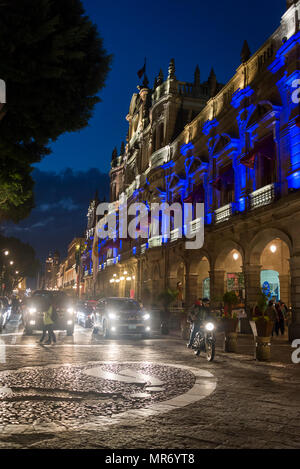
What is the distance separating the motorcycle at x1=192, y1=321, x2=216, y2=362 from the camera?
35.8 feet

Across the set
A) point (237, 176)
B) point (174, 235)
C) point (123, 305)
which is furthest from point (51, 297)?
point (174, 235)

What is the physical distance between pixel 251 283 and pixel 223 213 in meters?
5.00

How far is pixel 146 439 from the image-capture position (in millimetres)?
4219

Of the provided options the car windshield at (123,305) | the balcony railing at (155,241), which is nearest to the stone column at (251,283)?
the car windshield at (123,305)

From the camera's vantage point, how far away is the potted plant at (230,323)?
12765 mm

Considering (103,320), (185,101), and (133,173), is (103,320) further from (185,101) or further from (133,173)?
(133,173)

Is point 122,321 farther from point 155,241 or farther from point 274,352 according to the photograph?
point 155,241

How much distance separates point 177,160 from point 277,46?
14.0m

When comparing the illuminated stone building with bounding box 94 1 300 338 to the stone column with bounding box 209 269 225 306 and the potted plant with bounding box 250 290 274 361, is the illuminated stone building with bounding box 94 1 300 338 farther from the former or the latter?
the potted plant with bounding box 250 290 274 361

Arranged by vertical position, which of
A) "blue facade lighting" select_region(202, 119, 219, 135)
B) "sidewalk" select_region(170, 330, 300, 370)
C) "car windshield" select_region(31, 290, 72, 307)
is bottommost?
"sidewalk" select_region(170, 330, 300, 370)

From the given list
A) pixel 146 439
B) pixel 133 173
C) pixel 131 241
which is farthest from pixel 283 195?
pixel 133 173

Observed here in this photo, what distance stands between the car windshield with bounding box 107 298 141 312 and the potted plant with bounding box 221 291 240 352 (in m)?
5.80

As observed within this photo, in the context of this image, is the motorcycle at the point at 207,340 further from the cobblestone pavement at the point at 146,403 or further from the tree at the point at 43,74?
the tree at the point at 43,74

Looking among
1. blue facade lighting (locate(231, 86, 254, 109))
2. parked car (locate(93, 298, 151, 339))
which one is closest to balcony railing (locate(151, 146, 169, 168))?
blue facade lighting (locate(231, 86, 254, 109))
